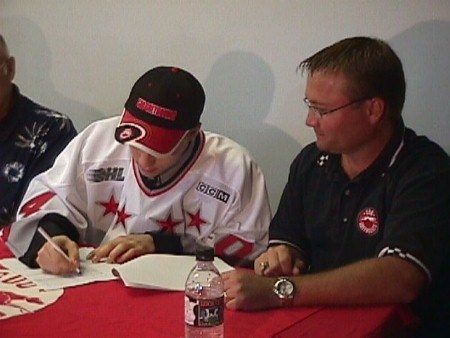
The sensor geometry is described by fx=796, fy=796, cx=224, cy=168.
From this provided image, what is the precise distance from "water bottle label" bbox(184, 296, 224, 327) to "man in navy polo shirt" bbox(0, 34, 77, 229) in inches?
52.9

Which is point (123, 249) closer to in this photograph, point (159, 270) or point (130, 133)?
point (159, 270)

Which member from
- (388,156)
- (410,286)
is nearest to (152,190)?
(388,156)

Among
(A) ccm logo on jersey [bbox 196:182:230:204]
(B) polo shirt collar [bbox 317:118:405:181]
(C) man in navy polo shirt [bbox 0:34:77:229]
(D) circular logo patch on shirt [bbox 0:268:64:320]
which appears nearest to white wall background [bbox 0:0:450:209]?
(C) man in navy polo shirt [bbox 0:34:77:229]

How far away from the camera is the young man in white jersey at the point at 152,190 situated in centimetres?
205

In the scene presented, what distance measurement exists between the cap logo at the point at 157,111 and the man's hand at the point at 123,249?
32 centimetres

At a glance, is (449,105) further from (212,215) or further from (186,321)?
(186,321)

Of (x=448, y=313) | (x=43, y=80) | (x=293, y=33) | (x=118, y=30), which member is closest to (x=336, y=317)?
(x=448, y=313)

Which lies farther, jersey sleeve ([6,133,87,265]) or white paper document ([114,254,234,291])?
jersey sleeve ([6,133,87,265])

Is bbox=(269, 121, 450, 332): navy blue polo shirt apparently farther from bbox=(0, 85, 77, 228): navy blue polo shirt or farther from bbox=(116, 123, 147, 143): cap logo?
bbox=(0, 85, 77, 228): navy blue polo shirt

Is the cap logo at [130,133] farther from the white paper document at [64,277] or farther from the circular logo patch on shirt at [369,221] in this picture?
the circular logo patch on shirt at [369,221]

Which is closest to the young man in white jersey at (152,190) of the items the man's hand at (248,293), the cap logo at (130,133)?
the cap logo at (130,133)

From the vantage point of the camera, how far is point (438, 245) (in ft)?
6.02

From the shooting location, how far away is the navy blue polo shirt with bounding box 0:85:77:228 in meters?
2.71

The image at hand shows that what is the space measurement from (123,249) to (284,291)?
19.2 inches
